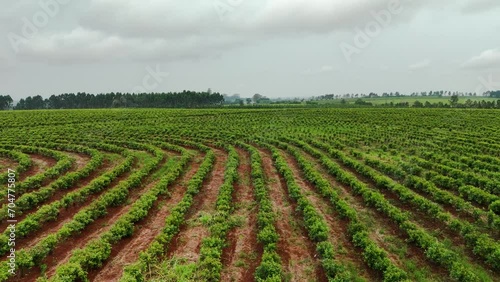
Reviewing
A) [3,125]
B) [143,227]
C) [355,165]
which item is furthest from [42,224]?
[3,125]

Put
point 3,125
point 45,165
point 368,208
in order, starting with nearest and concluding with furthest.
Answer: point 368,208, point 45,165, point 3,125

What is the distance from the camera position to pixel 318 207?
693 inches

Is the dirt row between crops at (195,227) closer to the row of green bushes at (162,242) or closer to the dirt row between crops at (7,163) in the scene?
the row of green bushes at (162,242)

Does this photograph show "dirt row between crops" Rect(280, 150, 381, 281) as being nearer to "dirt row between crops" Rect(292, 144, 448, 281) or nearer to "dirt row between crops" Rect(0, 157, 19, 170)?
"dirt row between crops" Rect(292, 144, 448, 281)

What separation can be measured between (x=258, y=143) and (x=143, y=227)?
876 inches

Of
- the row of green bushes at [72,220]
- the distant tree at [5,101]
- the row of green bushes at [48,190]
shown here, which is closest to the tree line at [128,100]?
the distant tree at [5,101]

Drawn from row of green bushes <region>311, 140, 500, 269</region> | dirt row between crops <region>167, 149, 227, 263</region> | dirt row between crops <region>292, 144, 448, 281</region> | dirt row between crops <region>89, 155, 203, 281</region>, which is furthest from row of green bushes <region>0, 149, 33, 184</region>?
row of green bushes <region>311, 140, 500, 269</region>

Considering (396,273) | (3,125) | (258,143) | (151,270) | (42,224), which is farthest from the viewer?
(3,125)

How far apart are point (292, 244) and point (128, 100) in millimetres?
136334

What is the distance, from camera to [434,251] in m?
11.9

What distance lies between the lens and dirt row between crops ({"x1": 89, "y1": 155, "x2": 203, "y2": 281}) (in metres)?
11.7

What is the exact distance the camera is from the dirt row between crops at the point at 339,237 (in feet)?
38.9

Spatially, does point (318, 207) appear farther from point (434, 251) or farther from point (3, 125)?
point (3, 125)

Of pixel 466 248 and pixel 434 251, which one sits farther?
pixel 466 248
